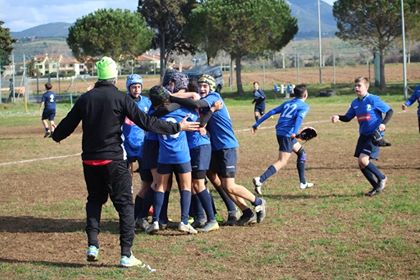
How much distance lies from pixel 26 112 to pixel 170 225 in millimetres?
35127

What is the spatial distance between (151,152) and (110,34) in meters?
56.5

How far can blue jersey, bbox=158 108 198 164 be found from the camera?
837cm

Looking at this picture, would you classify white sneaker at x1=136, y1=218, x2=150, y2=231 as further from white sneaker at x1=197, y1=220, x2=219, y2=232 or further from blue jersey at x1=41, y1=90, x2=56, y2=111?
blue jersey at x1=41, y1=90, x2=56, y2=111

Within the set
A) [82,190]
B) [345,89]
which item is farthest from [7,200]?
[345,89]

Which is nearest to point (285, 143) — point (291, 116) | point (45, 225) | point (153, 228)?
point (291, 116)

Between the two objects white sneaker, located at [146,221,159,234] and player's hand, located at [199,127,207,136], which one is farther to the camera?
white sneaker, located at [146,221,159,234]

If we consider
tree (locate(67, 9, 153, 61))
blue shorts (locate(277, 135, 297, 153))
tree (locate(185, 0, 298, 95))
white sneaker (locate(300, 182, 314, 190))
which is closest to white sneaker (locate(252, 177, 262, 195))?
blue shorts (locate(277, 135, 297, 153))

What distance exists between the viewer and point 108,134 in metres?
7.07

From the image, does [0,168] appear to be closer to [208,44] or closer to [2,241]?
[2,241]

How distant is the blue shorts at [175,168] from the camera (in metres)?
8.43

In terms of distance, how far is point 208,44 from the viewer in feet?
197

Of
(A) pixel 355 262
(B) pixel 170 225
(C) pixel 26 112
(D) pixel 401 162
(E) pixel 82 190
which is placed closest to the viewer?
(A) pixel 355 262

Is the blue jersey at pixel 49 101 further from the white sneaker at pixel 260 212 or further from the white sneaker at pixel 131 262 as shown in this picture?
the white sneaker at pixel 131 262

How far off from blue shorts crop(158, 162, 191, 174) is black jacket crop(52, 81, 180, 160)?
1.31 metres
